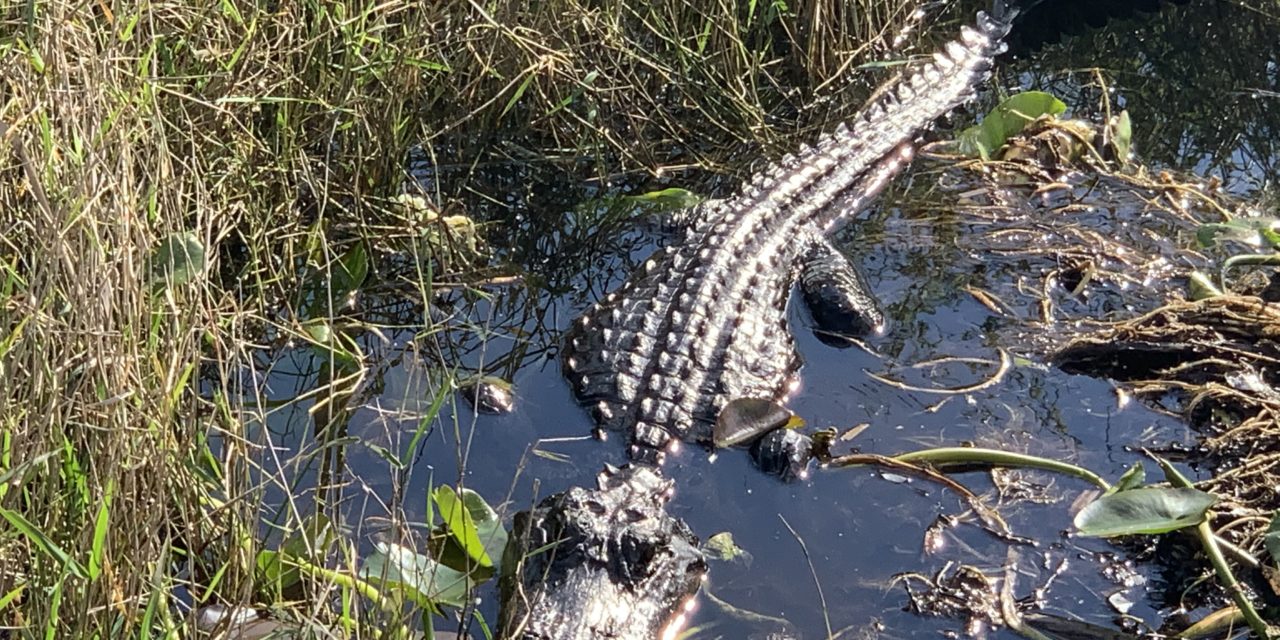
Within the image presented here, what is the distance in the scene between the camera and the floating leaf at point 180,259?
114 inches

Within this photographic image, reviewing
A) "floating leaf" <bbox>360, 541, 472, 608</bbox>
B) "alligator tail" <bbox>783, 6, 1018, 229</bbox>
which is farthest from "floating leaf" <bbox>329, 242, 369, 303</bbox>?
"alligator tail" <bbox>783, 6, 1018, 229</bbox>

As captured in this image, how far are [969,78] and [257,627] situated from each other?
444cm

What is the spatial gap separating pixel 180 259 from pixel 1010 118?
143 inches

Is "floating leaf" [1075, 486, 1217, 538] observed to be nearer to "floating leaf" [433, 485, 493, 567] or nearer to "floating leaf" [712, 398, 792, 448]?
"floating leaf" [712, 398, 792, 448]

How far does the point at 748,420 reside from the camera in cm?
379

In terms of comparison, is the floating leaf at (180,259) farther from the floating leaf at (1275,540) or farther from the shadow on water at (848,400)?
the floating leaf at (1275,540)

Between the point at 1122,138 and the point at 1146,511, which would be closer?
the point at 1146,511

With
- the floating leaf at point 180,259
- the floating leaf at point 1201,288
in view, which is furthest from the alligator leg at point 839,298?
the floating leaf at point 180,259

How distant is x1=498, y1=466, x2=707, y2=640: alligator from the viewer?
2.87 meters

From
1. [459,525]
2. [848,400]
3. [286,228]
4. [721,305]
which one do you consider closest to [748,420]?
[848,400]

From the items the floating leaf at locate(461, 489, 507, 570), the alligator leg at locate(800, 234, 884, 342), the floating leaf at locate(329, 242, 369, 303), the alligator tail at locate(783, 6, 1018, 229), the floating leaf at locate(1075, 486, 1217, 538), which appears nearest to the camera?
the floating leaf at locate(1075, 486, 1217, 538)

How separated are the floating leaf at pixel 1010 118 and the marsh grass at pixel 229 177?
0.66 metres

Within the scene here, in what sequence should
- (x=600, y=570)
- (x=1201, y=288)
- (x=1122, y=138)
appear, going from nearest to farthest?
1. (x=600, y=570)
2. (x=1201, y=288)
3. (x=1122, y=138)

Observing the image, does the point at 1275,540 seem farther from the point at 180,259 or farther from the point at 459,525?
the point at 180,259
